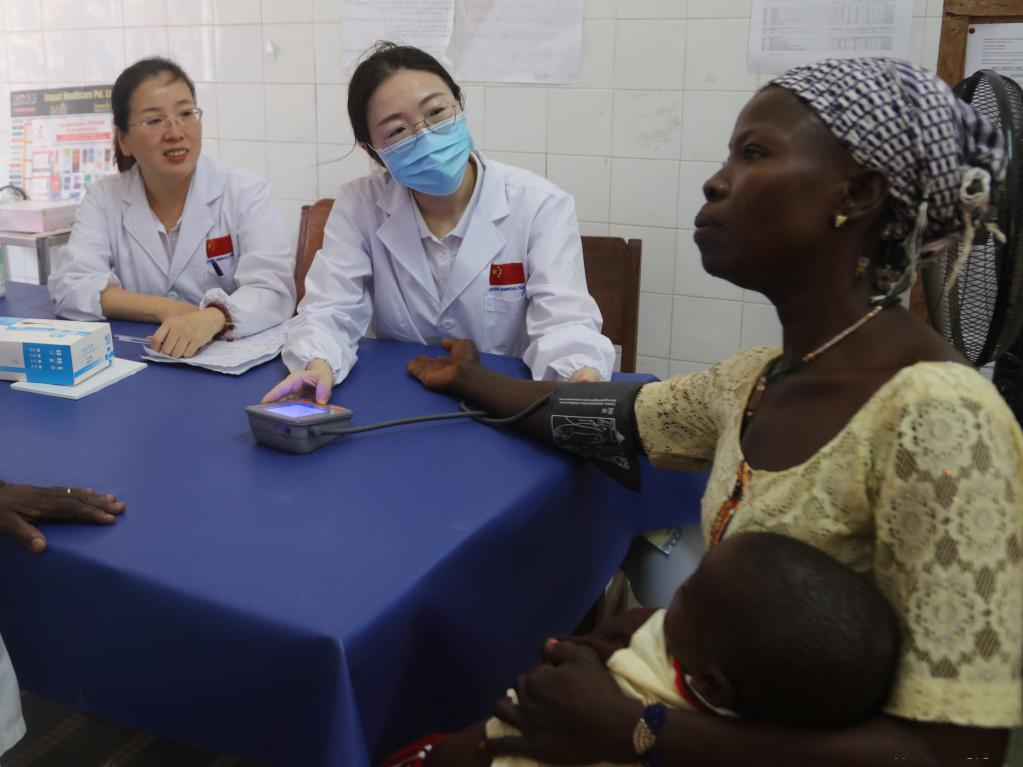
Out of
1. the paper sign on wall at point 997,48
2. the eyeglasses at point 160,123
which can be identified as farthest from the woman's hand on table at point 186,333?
the paper sign on wall at point 997,48

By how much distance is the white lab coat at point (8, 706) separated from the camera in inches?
41.0

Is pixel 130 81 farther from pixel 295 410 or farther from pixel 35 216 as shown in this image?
pixel 295 410

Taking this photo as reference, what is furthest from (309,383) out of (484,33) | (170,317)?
(484,33)

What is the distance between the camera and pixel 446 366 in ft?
5.10

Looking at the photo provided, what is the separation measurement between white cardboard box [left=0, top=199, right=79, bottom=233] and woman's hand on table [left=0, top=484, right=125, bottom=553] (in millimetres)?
2407

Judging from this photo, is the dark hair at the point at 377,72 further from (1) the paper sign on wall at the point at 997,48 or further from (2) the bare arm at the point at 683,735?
→ (1) the paper sign on wall at the point at 997,48

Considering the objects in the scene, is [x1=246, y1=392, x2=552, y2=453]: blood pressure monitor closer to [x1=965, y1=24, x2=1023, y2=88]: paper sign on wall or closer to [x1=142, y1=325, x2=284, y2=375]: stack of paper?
[x1=142, y1=325, x2=284, y2=375]: stack of paper

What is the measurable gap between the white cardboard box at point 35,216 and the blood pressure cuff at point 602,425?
98.7 inches

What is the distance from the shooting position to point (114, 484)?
3.73 ft

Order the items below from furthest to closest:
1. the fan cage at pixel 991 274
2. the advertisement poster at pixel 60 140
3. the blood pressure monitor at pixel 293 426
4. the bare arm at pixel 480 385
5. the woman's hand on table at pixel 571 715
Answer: the advertisement poster at pixel 60 140 → the bare arm at pixel 480 385 → the blood pressure monitor at pixel 293 426 → the fan cage at pixel 991 274 → the woman's hand on table at pixel 571 715

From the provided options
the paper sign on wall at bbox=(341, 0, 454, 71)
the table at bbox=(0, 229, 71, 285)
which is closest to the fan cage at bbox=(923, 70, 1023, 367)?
the paper sign on wall at bbox=(341, 0, 454, 71)

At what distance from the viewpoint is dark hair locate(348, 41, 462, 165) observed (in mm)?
1748

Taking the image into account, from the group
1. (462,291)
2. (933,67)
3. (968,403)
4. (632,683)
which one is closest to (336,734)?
(632,683)

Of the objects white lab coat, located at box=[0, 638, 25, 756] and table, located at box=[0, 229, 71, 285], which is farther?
table, located at box=[0, 229, 71, 285]
